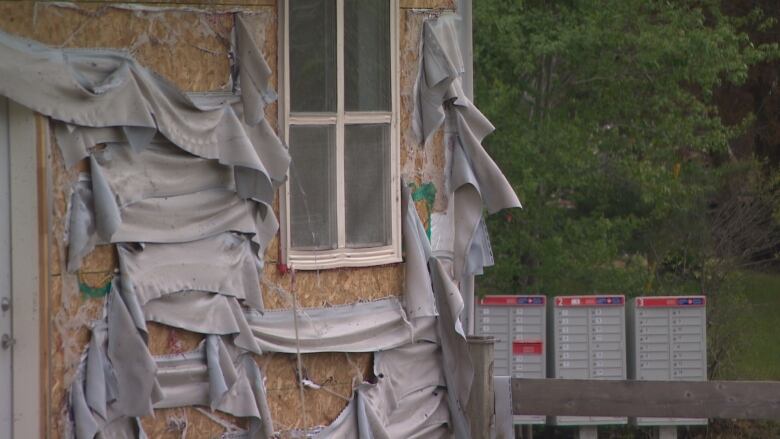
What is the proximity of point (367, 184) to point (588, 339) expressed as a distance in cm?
701

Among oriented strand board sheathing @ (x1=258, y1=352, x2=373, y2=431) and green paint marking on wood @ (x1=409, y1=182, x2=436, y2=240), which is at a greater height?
green paint marking on wood @ (x1=409, y1=182, x2=436, y2=240)

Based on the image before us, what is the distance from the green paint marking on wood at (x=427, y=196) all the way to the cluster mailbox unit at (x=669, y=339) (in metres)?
6.53

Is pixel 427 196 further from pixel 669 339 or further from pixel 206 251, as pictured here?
pixel 669 339

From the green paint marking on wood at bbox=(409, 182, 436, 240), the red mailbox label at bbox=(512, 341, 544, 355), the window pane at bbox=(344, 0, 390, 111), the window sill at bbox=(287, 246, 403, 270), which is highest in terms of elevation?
the window pane at bbox=(344, 0, 390, 111)

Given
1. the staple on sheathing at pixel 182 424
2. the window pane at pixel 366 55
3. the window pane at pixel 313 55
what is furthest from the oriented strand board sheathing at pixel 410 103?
the staple on sheathing at pixel 182 424

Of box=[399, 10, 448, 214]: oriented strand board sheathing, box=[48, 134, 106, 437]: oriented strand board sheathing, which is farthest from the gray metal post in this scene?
box=[48, 134, 106, 437]: oriented strand board sheathing

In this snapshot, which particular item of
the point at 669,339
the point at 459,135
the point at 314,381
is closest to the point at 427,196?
the point at 459,135

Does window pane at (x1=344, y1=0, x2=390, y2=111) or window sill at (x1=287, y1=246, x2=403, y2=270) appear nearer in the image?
window sill at (x1=287, y1=246, x2=403, y2=270)

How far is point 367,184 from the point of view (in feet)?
31.0

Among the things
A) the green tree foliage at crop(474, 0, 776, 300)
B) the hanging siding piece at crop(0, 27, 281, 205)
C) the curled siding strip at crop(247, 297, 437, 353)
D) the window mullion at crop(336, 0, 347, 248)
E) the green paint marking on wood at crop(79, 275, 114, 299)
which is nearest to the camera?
the hanging siding piece at crop(0, 27, 281, 205)

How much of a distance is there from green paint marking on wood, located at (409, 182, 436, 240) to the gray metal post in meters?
0.82

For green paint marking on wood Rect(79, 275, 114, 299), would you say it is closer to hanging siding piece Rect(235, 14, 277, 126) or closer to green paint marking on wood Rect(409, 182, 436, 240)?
hanging siding piece Rect(235, 14, 277, 126)

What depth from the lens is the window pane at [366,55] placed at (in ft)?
30.6

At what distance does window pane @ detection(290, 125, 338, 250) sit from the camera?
9117 mm
